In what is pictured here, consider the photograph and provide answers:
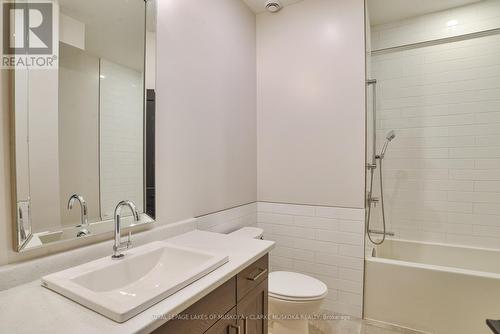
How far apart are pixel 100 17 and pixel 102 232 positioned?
1019 mm

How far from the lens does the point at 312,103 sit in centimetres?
233

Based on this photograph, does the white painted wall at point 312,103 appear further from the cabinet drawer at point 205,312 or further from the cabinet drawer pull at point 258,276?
the cabinet drawer at point 205,312

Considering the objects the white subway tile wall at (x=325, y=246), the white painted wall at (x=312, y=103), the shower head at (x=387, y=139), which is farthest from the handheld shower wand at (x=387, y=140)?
the white subway tile wall at (x=325, y=246)

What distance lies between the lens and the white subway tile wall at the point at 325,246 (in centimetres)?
215

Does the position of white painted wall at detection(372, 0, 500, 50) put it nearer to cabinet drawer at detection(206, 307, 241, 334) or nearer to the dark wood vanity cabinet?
the dark wood vanity cabinet

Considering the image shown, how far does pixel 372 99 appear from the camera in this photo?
2.54 metres

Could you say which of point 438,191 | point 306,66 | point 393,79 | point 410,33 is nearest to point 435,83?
point 393,79

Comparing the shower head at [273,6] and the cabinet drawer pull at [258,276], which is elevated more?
the shower head at [273,6]

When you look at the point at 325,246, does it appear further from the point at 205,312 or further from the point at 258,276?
the point at 205,312

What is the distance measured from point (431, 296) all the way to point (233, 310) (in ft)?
5.42

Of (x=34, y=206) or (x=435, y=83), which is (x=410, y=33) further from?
(x=34, y=206)

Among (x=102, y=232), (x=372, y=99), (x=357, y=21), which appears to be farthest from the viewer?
(x=372, y=99)

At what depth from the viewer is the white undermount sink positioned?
773 mm

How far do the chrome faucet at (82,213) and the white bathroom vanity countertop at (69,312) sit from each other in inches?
9.8
